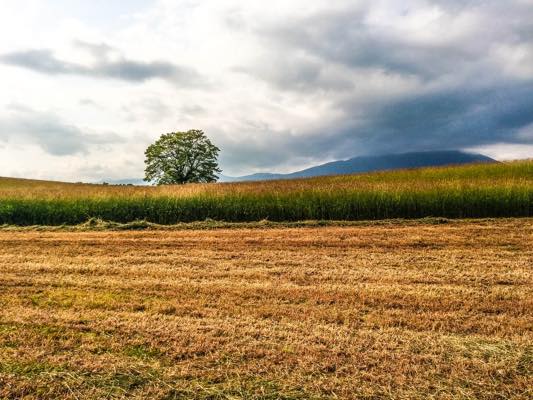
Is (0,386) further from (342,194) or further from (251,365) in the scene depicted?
(342,194)

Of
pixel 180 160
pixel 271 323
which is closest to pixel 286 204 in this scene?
pixel 271 323

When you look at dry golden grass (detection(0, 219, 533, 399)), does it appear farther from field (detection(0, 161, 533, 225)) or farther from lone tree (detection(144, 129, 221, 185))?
lone tree (detection(144, 129, 221, 185))

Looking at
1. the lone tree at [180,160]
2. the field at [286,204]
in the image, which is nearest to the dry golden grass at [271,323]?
the field at [286,204]

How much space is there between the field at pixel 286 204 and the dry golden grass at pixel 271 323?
648cm

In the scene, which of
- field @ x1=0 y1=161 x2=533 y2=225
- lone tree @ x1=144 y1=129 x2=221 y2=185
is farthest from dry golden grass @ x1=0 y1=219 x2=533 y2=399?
lone tree @ x1=144 y1=129 x2=221 y2=185

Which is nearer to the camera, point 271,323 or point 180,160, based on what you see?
point 271,323

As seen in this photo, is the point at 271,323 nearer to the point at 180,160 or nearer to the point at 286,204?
the point at 286,204

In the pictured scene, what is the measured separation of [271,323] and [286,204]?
11934 mm

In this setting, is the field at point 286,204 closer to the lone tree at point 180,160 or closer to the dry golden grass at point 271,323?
the dry golden grass at point 271,323

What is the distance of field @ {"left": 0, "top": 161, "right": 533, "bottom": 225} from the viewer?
16.8 meters

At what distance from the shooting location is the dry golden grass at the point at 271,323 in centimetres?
419

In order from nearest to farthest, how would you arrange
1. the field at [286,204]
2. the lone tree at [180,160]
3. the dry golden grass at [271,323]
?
the dry golden grass at [271,323] → the field at [286,204] → the lone tree at [180,160]

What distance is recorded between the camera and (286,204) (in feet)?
57.4

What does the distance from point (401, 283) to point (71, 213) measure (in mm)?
15492
